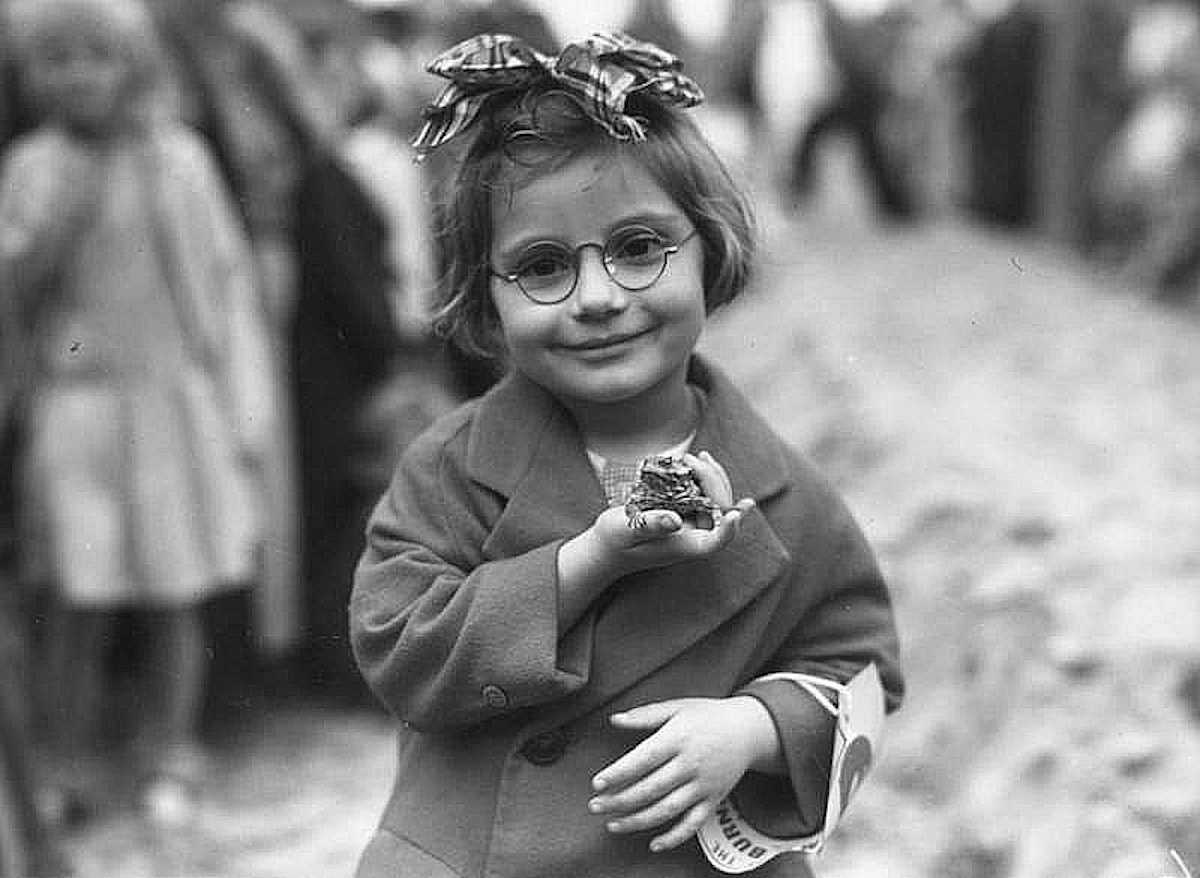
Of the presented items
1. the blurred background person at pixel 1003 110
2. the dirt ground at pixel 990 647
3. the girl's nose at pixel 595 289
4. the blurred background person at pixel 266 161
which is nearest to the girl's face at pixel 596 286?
the girl's nose at pixel 595 289

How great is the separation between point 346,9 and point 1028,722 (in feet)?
11.5

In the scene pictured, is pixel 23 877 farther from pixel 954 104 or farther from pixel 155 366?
pixel 954 104

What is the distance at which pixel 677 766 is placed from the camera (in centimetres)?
197

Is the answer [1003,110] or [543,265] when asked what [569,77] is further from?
[1003,110]

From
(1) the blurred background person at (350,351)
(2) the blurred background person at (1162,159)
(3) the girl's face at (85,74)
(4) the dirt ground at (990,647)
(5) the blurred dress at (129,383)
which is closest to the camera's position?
(4) the dirt ground at (990,647)

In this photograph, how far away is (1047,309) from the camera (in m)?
9.83

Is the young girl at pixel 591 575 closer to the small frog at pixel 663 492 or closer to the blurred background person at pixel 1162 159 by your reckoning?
the small frog at pixel 663 492

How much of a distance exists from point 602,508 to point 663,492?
200 millimetres

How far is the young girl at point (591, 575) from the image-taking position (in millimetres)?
1993

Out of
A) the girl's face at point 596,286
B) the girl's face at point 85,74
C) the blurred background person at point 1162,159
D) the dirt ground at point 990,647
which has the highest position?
the girl's face at point 596,286

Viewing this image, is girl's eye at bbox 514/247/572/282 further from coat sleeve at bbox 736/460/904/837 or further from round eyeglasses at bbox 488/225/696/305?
coat sleeve at bbox 736/460/904/837

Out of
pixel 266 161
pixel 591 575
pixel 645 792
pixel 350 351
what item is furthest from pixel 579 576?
pixel 266 161

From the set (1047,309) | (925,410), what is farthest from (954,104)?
(925,410)

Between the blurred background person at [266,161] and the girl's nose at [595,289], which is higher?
the girl's nose at [595,289]
